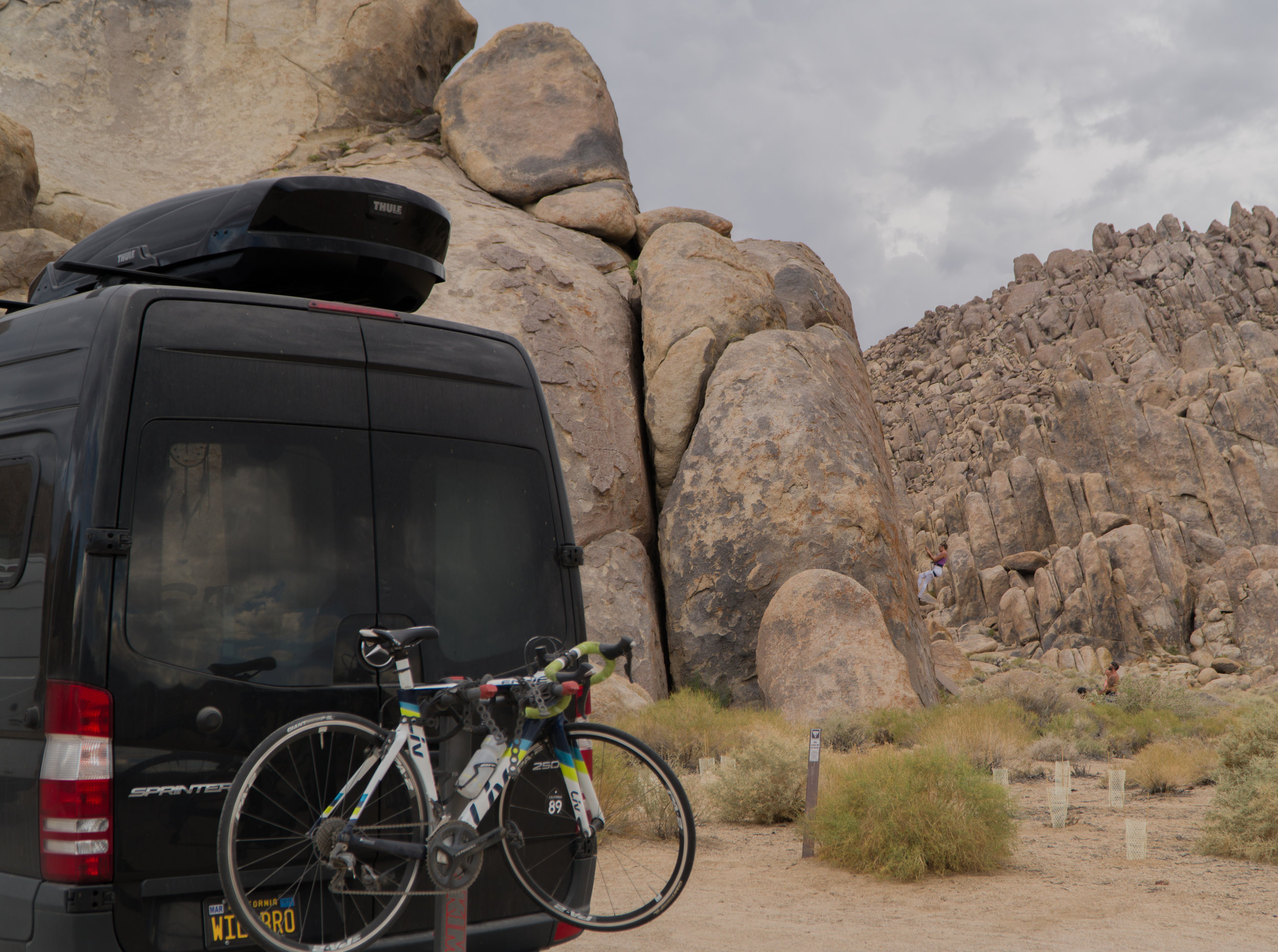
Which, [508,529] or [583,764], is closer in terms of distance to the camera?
[583,764]

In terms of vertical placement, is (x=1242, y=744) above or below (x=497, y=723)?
below

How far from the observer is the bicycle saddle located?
3.30 meters

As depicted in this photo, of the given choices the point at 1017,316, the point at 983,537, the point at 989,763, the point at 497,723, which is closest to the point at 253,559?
the point at 497,723

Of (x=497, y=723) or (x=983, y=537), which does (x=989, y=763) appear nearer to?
(x=497, y=723)

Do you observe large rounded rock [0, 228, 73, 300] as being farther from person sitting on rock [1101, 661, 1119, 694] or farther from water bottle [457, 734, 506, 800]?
person sitting on rock [1101, 661, 1119, 694]

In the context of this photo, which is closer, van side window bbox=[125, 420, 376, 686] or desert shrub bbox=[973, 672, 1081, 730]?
van side window bbox=[125, 420, 376, 686]

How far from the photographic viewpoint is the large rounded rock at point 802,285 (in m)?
20.0

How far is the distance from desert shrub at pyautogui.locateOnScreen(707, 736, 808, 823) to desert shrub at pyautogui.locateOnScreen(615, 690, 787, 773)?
4.59 feet

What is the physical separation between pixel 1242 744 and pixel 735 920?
5674mm

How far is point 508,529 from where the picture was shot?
13.6ft

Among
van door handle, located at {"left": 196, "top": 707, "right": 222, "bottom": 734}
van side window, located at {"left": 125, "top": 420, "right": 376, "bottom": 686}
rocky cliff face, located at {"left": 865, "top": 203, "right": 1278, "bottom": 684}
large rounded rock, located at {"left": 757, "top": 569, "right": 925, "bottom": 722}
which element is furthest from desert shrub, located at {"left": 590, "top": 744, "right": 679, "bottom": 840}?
rocky cliff face, located at {"left": 865, "top": 203, "right": 1278, "bottom": 684}

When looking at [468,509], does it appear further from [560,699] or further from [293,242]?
[293,242]

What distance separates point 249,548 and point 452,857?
3.90 feet

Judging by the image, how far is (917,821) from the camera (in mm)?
7484
